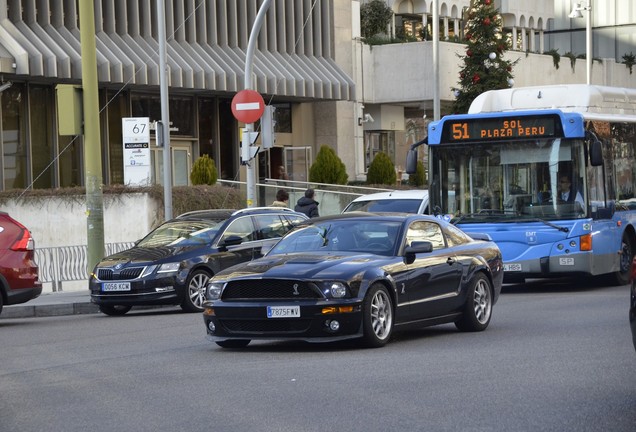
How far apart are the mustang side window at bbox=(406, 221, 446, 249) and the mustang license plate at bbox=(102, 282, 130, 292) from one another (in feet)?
20.9

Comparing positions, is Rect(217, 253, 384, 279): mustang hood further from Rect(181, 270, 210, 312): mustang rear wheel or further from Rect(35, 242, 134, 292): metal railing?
Rect(35, 242, 134, 292): metal railing

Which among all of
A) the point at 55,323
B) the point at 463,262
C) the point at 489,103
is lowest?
the point at 55,323

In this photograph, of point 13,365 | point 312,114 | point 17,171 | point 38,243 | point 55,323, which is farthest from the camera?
point 312,114

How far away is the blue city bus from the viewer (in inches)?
835

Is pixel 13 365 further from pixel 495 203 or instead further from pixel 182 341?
pixel 495 203

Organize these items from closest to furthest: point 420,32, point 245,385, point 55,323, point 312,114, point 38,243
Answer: point 245,385 < point 55,323 < point 38,243 < point 312,114 < point 420,32

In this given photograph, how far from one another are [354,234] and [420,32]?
136ft

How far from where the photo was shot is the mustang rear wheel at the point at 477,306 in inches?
591

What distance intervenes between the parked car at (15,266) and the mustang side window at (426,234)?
6.50 m

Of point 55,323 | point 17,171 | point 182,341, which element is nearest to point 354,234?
point 182,341

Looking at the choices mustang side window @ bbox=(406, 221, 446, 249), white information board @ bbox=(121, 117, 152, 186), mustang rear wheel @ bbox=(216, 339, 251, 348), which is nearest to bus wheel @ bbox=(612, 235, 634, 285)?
mustang side window @ bbox=(406, 221, 446, 249)

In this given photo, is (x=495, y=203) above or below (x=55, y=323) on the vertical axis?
above

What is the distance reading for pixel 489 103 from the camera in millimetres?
24031

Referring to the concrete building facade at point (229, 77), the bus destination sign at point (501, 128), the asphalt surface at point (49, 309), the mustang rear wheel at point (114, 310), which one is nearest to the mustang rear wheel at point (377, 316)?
the mustang rear wheel at point (114, 310)
